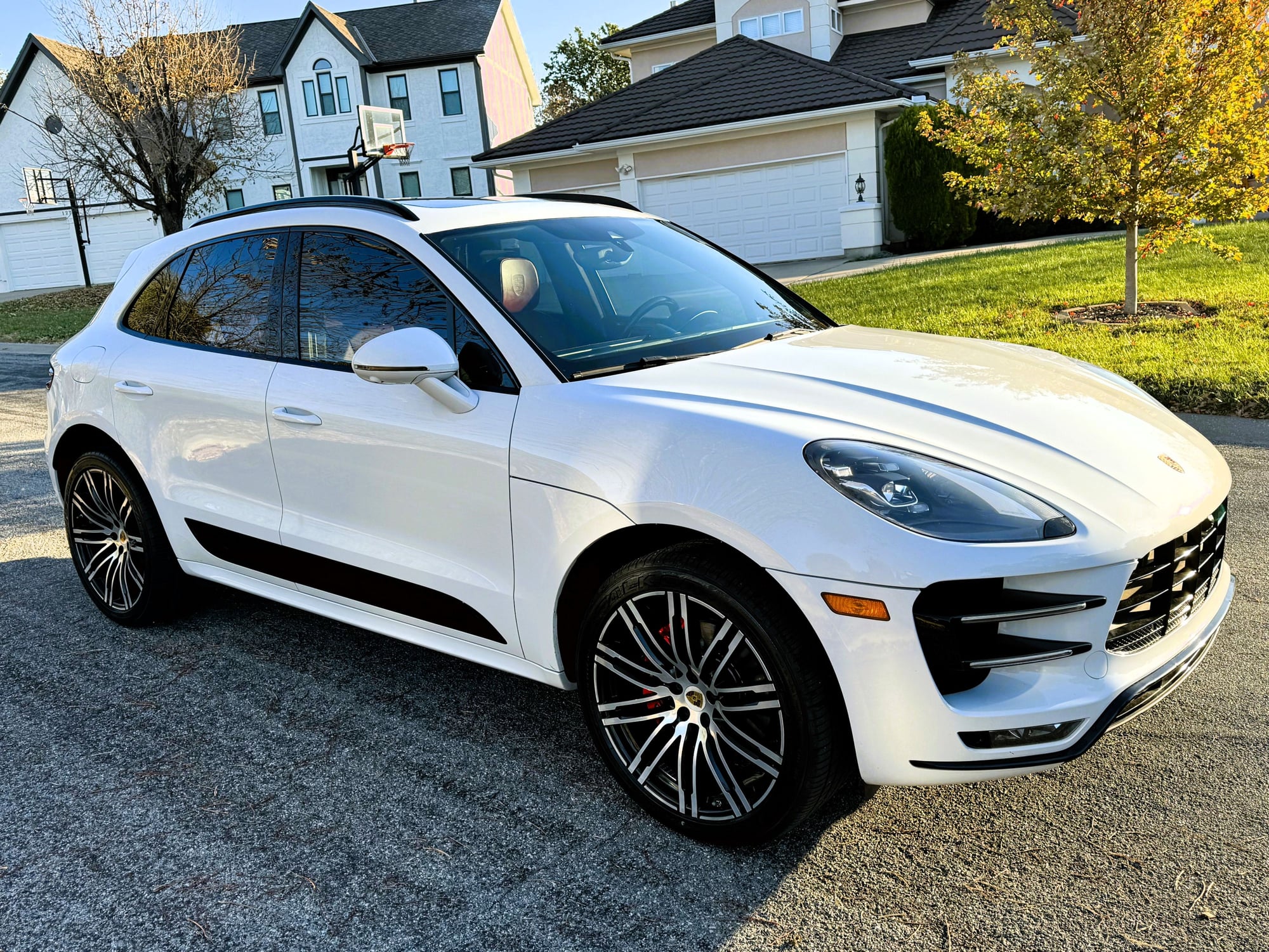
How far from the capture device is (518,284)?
351 centimetres

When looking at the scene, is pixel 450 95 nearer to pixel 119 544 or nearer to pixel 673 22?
pixel 673 22

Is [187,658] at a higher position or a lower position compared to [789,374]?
lower

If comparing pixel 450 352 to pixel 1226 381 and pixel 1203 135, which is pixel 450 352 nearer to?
pixel 1226 381

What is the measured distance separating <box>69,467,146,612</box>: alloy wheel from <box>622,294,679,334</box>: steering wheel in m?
2.48

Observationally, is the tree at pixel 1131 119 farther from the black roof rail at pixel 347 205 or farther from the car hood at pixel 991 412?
the black roof rail at pixel 347 205

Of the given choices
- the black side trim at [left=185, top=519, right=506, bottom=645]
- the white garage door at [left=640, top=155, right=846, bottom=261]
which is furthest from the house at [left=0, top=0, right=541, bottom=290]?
the black side trim at [left=185, top=519, right=506, bottom=645]

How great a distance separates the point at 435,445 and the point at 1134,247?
1031 centimetres

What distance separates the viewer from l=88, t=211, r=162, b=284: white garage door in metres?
40.3

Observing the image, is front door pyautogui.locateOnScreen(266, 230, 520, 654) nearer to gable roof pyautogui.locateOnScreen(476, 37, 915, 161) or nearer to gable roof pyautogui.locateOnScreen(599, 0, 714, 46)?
gable roof pyautogui.locateOnScreen(476, 37, 915, 161)

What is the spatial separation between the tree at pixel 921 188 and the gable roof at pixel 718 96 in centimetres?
91

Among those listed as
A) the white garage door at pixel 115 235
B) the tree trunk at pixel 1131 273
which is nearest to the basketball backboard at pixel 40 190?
the white garage door at pixel 115 235

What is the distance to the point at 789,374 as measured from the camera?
3172 millimetres

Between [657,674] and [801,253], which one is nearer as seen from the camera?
[657,674]

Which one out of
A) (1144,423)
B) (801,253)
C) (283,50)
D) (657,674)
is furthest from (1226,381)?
(283,50)
